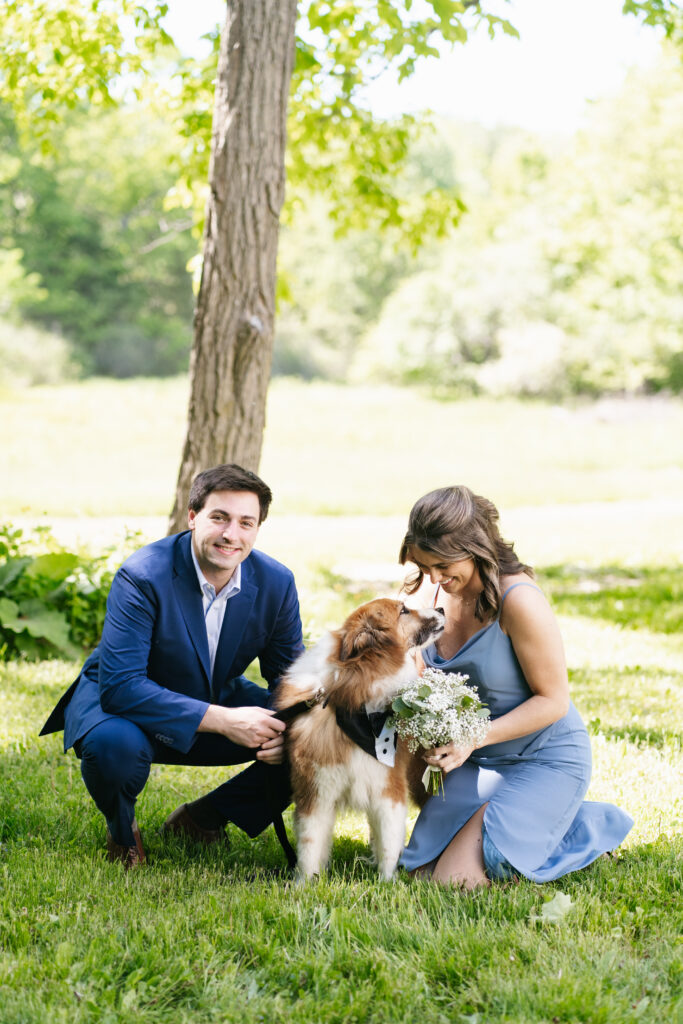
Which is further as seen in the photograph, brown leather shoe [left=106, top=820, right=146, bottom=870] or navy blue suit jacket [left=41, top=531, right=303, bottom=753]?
brown leather shoe [left=106, top=820, right=146, bottom=870]

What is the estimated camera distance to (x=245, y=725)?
11.4ft

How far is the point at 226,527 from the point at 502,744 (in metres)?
1.40

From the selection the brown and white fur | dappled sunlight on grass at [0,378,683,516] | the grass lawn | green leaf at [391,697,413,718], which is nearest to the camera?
the grass lawn

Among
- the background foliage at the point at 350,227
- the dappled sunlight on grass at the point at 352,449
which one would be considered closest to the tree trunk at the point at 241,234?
the background foliage at the point at 350,227

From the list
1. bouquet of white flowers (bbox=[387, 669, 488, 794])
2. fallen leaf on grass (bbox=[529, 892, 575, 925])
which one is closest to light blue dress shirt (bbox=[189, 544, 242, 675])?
bouquet of white flowers (bbox=[387, 669, 488, 794])

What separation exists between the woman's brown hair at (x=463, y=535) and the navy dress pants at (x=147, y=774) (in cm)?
104

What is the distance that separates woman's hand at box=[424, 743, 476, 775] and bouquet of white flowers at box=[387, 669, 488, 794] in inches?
1.1

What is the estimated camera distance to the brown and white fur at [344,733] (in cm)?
335

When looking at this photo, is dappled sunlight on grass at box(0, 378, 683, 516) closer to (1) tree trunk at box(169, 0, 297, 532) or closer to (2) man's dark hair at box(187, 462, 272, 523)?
(1) tree trunk at box(169, 0, 297, 532)

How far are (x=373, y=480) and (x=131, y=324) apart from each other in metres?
29.9

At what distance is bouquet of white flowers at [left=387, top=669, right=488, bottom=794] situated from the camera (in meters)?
3.21

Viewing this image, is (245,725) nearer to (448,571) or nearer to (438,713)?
(438,713)

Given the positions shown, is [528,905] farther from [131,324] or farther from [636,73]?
[131,324]

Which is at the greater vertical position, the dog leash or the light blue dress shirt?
the light blue dress shirt
